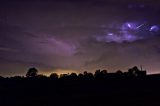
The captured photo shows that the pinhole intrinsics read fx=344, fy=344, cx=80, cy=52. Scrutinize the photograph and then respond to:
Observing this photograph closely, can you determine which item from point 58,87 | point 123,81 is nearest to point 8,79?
point 58,87

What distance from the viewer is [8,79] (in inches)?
2192

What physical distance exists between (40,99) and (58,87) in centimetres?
476

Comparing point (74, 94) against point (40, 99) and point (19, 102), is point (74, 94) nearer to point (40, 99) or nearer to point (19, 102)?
point (40, 99)

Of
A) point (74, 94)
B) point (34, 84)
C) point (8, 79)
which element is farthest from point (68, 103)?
point (8, 79)

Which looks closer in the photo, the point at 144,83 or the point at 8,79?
the point at 144,83

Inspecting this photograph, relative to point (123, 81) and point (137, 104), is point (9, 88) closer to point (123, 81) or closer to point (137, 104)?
point (123, 81)

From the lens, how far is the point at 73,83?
4762 centimetres

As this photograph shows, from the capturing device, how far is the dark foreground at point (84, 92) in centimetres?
4038

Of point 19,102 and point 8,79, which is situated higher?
point 8,79

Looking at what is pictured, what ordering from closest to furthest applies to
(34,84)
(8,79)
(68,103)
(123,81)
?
(68,103) → (123,81) → (34,84) → (8,79)

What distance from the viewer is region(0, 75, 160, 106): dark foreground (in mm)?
40375

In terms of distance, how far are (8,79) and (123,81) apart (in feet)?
65.2

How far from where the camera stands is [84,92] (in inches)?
1737

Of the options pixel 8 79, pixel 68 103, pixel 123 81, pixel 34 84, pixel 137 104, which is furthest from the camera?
pixel 8 79
